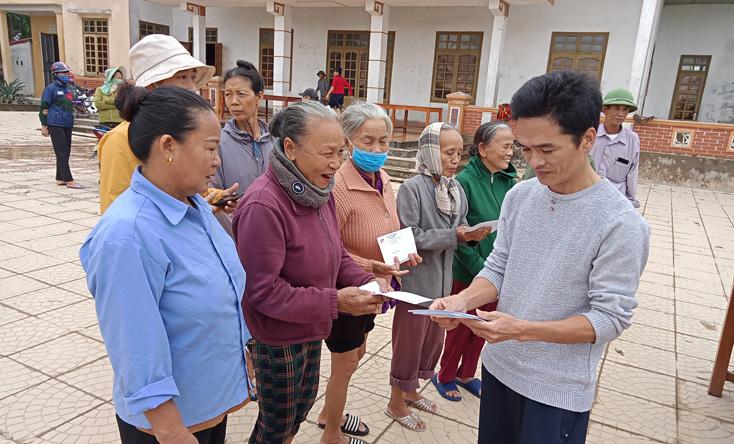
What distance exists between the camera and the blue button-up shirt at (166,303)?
3.88 feet

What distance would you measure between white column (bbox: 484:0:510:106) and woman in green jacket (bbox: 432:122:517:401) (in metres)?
10.6

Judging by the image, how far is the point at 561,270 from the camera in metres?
1.49

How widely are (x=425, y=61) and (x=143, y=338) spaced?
48.3 ft

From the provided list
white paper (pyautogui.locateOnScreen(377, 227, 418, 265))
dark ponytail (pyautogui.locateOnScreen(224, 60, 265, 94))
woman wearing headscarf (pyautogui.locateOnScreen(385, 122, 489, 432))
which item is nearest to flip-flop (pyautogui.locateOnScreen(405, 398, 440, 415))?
woman wearing headscarf (pyautogui.locateOnScreen(385, 122, 489, 432))

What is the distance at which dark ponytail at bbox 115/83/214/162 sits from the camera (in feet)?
4.32

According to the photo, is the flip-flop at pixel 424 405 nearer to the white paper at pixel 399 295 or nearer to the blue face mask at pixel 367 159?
the white paper at pixel 399 295

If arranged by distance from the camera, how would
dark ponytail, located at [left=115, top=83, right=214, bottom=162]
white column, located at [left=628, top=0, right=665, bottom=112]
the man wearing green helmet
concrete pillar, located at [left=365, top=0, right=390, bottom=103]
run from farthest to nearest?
concrete pillar, located at [left=365, top=0, right=390, bottom=103] → white column, located at [left=628, top=0, right=665, bottom=112] → the man wearing green helmet → dark ponytail, located at [left=115, top=83, right=214, bottom=162]

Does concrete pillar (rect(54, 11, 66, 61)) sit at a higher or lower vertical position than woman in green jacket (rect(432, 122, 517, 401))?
higher

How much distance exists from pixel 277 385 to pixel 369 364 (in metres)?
1.50

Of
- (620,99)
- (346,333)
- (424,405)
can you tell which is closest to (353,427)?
(424,405)

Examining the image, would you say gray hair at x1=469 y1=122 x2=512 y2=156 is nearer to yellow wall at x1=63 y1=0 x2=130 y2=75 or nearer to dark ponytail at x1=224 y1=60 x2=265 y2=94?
dark ponytail at x1=224 y1=60 x2=265 y2=94

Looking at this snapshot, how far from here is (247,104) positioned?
2883 millimetres

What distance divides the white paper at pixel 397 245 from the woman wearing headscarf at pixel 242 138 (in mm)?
905

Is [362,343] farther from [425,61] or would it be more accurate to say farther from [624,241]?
[425,61]
